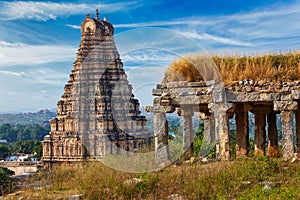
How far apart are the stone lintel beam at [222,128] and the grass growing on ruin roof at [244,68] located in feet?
2.52

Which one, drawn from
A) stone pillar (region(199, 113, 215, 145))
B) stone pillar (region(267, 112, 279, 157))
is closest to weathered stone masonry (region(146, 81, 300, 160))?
stone pillar (region(267, 112, 279, 157))

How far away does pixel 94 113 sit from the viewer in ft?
141

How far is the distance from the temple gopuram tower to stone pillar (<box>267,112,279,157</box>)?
2669 cm

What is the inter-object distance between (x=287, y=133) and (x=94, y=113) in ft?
106

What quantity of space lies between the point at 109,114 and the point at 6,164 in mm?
17832

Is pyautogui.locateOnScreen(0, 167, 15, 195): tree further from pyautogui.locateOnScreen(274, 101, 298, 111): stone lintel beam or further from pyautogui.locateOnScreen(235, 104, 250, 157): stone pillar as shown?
pyautogui.locateOnScreen(274, 101, 298, 111): stone lintel beam

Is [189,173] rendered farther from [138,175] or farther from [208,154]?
[208,154]

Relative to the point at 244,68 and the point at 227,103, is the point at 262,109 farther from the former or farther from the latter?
the point at 227,103

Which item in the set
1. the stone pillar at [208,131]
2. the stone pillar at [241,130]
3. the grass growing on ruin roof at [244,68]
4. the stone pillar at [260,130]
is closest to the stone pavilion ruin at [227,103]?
the stone pillar at [241,130]

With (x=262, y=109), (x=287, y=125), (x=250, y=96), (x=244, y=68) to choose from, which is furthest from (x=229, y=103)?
(x=262, y=109)

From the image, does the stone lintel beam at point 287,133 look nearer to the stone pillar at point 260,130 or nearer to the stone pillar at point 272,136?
the stone pillar at point 260,130

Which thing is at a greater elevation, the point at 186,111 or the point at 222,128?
the point at 186,111

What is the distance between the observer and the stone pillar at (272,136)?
15.1 meters

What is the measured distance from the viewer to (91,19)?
45.1 m
